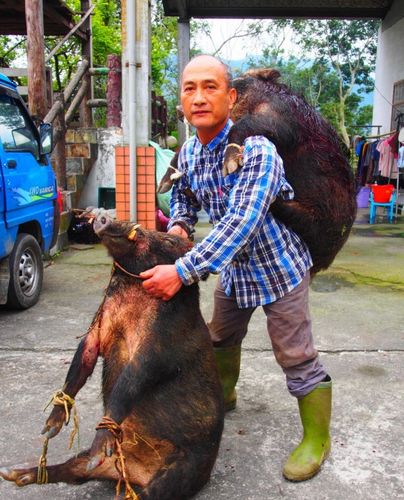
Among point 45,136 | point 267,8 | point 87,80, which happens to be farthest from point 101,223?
point 267,8

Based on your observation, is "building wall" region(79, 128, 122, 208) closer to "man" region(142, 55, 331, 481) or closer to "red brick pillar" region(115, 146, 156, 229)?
"red brick pillar" region(115, 146, 156, 229)

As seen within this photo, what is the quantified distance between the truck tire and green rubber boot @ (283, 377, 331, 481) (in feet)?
9.71

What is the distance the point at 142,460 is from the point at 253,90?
1953 mm

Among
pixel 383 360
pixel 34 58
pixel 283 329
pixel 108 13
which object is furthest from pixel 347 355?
pixel 108 13

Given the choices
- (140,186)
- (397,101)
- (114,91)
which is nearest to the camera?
(140,186)

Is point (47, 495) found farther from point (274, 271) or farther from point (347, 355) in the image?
point (347, 355)

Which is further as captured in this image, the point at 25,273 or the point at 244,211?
the point at 25,273

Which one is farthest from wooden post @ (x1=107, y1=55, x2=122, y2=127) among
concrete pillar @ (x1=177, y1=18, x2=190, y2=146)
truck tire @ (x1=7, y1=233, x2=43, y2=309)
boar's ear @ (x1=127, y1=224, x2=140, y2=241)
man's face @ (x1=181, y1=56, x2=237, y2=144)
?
boar's ear @ (x1=127, y1=224, x2=140, y2=241)

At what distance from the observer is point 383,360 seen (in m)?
3.72

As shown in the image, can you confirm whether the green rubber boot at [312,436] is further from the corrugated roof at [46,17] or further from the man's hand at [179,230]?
the corrugated roof at [46,17]

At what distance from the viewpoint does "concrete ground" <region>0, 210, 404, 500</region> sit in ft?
7.77

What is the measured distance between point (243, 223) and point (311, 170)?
0.77 meters

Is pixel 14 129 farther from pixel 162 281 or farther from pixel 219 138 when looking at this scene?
pixel 162 281

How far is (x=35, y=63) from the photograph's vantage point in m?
7.10
